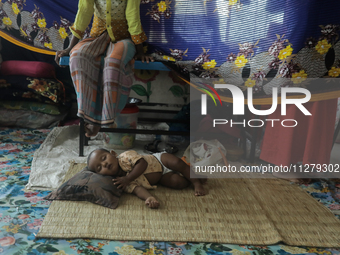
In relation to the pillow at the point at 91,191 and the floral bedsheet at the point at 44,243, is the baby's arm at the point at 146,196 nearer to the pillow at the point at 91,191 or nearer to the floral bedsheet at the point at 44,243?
the pillow at the point at 91,191

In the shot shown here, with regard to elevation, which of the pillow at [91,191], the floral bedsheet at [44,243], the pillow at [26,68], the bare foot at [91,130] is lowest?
the floral bedsheet at [44,243]

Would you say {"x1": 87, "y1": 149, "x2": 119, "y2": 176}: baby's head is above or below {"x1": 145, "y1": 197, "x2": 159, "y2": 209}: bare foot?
above

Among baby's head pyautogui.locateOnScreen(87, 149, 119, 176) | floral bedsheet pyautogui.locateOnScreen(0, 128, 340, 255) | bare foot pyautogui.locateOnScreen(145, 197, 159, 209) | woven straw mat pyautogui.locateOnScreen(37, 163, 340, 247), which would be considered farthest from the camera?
baby's head pyautogui.locateOnScreen(87, 149, 119, 176)

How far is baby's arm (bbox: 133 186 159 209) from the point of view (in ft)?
4.47

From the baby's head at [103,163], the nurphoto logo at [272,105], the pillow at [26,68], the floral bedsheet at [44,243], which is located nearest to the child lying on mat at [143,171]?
the baby's head at [103,163]

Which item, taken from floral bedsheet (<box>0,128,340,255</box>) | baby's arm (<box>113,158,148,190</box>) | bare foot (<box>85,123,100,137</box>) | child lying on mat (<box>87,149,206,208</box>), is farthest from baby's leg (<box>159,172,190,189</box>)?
bare foot (<box>85,123,100,137</box>)

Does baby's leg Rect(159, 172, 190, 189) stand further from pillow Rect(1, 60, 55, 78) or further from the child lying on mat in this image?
pillow Rect(1, 60, 55, 78)

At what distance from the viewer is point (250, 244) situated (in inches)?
45.9

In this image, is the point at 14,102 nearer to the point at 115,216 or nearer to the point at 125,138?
the point at 125,138

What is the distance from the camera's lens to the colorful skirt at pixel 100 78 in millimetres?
1743

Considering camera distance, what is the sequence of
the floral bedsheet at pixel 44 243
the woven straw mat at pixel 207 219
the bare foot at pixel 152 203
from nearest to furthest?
the floral bedsheet at pixel 44 243, the woven straw mat at pixel 207 219, the bare foot at pixel 152 203

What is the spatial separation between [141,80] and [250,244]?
1.85 m

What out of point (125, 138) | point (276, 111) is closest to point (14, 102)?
point (125, 138)

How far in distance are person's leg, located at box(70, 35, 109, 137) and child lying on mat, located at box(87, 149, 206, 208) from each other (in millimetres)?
341
